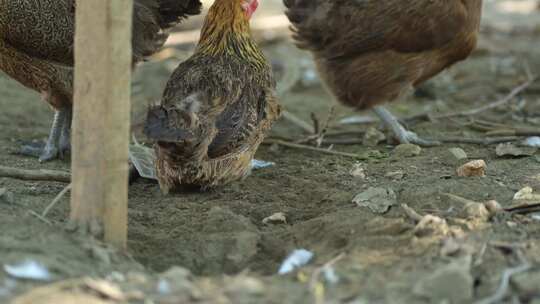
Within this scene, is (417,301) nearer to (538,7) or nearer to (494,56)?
(494,56)

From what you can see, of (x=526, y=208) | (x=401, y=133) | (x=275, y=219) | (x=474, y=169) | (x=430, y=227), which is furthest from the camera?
(x=401, y=133)

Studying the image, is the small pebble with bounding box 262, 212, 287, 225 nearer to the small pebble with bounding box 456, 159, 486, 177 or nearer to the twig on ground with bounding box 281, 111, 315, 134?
the small pebble with bounding box 456, 159, 486, 177

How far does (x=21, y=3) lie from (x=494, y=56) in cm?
600

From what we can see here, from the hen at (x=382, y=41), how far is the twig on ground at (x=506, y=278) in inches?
98.7

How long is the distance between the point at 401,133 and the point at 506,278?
285cm

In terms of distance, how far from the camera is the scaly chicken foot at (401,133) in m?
5.38

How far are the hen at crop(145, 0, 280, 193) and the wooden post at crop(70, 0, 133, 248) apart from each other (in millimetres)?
675

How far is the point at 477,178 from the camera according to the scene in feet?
13.8

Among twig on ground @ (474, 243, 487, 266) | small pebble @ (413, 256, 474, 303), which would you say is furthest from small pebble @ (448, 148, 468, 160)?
small pebble @ (413, 256, 474, 303)

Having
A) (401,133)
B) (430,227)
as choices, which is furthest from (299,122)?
(430,227)

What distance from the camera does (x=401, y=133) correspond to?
18.0ft

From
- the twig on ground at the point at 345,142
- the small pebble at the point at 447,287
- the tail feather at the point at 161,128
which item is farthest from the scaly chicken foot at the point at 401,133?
the small pebble at the point at 447,287

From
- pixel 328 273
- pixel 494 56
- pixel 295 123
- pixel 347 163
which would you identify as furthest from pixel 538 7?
pixel 328 273

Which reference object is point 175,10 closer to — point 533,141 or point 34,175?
point 34,175
